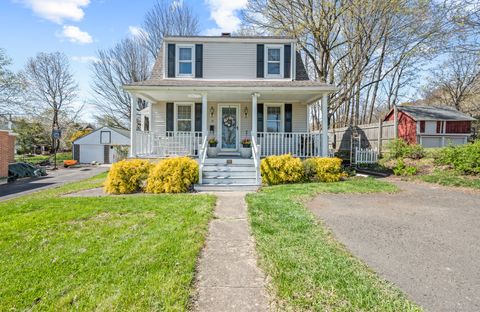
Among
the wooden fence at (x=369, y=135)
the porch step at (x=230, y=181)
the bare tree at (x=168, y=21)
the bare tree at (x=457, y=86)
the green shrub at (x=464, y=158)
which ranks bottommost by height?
the porch step at (x=230, y=181)

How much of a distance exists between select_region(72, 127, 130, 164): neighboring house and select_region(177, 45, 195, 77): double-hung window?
18203mm

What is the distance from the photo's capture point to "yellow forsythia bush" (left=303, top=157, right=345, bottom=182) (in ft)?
29.4

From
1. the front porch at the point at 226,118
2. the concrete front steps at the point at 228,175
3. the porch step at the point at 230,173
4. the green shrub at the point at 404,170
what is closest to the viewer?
the concrete front steps at the point at 228,175

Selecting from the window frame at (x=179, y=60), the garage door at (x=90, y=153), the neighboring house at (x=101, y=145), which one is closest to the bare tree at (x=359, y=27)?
the window frame at (x=179, y=60)

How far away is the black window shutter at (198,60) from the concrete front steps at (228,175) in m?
4.83

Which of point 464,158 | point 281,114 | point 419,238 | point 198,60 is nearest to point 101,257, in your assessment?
point 419,238

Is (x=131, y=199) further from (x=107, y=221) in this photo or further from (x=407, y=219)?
(x=407, y=219)

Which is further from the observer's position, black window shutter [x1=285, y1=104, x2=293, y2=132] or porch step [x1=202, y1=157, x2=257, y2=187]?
black window shutter [x1=285, y1=104, x2=293, y2=132]

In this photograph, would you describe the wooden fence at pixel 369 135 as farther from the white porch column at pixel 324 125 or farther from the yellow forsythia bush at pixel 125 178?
the yellow forsythia bush at pixel 125 178

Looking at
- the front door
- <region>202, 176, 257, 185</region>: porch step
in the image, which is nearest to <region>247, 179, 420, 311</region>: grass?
<region>202, 176, 257, 185</region>: porch step

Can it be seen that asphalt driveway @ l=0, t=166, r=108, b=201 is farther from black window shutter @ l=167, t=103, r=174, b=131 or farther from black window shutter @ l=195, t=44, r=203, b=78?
black window shutter @ l=195, t=44, r=203, b=78

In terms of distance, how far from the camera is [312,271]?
2.76 metres

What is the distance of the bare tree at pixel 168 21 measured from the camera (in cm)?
2492

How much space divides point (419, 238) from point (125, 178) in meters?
7.63
